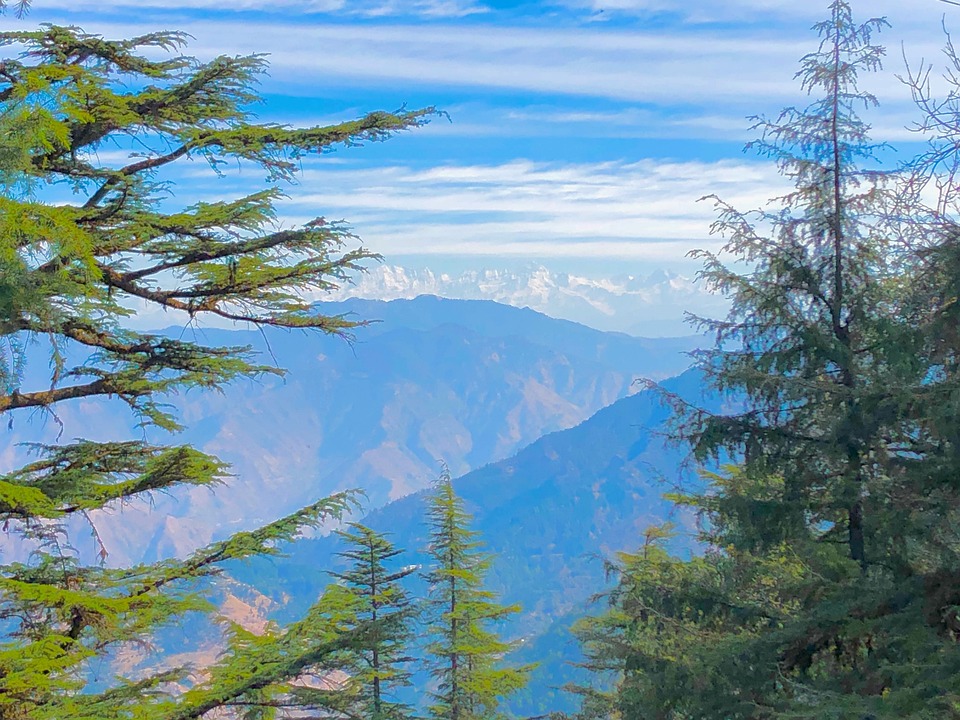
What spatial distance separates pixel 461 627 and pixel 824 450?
1071 centimetres

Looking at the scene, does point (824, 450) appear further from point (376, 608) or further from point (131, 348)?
point (376, 608)

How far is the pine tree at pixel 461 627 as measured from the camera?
15750mm

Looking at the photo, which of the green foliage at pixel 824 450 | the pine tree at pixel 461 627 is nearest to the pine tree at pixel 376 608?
the pine tree at pixel 461 627

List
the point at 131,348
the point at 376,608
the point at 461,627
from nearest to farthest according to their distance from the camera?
the point at 131,348
the point at 376,608
the point at 461,627

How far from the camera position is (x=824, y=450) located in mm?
7699

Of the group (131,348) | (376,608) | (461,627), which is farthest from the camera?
(461,627)

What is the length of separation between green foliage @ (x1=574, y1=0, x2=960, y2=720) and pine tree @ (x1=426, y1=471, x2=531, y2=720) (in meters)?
6.79

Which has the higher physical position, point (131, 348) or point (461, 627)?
point (131, 348)

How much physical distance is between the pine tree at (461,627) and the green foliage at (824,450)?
679 centimetres

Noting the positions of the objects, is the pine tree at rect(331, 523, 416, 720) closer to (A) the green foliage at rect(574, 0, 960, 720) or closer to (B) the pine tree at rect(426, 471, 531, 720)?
(B) the pine tree at rect(426, 471, 531, 720)

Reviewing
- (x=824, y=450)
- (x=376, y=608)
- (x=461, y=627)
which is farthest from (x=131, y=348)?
(x=461, y=627)

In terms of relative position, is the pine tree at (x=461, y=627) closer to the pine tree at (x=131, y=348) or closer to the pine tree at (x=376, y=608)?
the pine tree at (x=376, y=608)

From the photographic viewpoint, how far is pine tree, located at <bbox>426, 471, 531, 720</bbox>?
15750 millimetres

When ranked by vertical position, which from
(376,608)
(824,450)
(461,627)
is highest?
(824,450)
